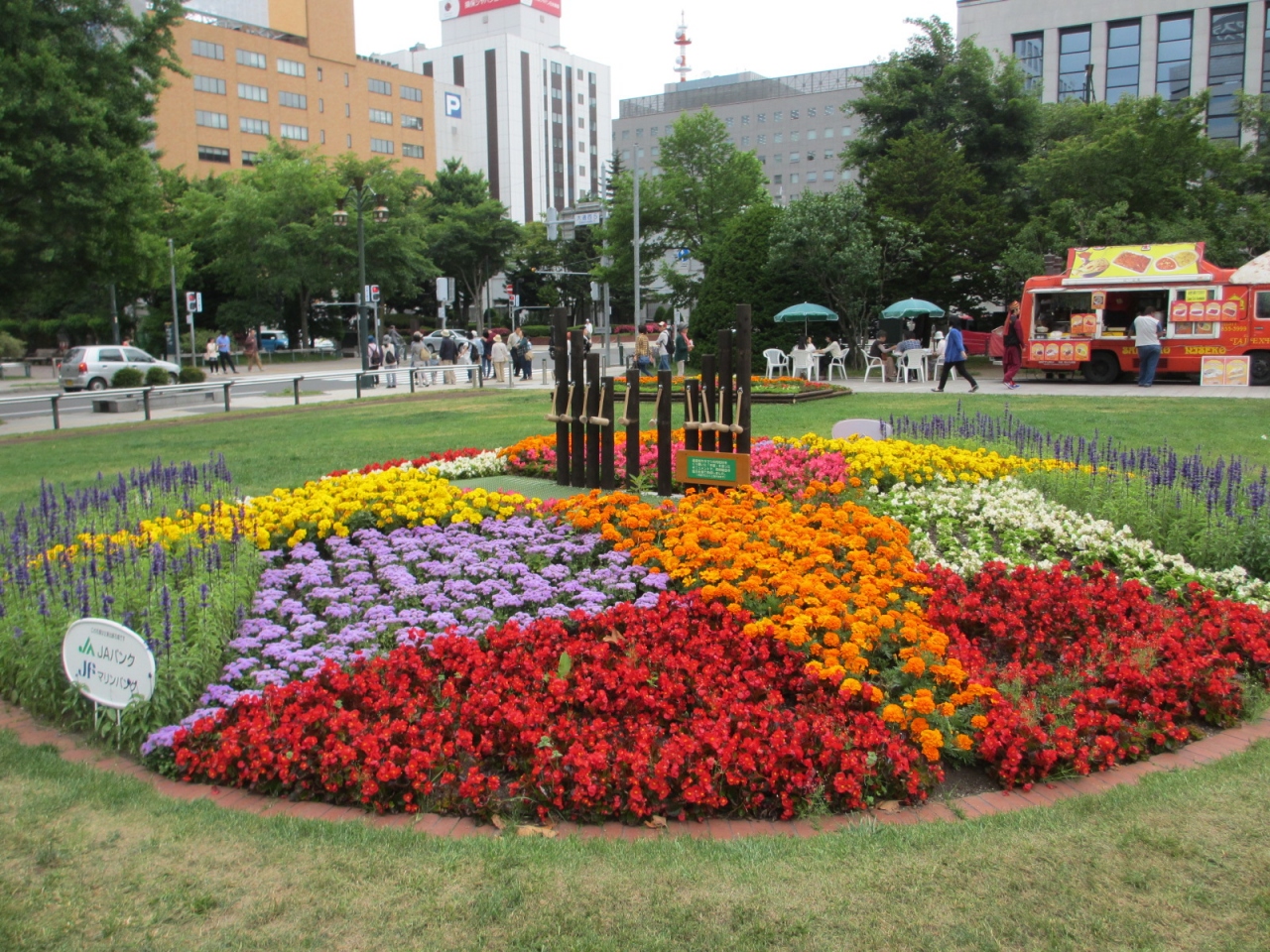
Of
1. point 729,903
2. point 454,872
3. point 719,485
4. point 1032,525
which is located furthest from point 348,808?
point 1032,525

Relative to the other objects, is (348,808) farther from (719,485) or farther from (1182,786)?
(719,485)

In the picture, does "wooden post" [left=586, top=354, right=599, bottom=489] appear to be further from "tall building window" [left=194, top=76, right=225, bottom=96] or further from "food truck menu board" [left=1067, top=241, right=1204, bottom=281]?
"tall building window" [left=194, top=76, right=225, bottom=96]

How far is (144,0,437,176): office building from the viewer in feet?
255

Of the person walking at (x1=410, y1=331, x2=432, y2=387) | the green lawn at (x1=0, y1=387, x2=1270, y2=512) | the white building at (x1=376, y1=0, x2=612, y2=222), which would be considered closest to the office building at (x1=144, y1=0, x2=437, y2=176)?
the white building at (x1=376, y1=0, x2=612, y2=222)

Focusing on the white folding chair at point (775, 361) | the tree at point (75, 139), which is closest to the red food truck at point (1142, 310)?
the white folding chair at point (775, 361)

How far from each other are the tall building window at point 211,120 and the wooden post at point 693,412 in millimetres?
80582

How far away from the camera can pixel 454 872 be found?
3.31 metres

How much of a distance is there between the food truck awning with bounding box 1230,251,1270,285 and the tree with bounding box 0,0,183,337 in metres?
22.4

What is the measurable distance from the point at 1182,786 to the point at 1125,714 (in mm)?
590

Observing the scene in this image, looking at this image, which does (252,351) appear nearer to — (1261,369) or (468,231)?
(468,231)

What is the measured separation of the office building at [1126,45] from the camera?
5959 centimetres

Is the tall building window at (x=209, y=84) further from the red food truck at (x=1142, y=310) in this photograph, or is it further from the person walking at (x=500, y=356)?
the red food truck at (x=1142, y=310)

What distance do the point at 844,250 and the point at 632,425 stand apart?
23996mm

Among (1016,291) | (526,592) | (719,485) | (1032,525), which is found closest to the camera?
(526,592)
